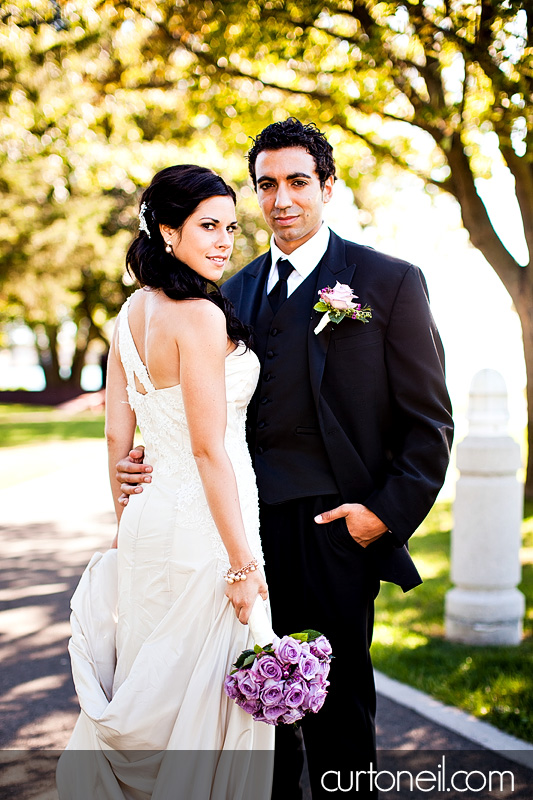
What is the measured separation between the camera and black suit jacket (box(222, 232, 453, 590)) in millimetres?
2852

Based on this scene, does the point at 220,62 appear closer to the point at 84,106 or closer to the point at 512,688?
the point at 84,106

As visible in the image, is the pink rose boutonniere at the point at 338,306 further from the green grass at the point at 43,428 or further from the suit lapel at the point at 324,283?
the green grass at the point at 43,428

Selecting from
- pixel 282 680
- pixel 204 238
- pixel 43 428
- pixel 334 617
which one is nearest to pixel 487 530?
pixel 334 617

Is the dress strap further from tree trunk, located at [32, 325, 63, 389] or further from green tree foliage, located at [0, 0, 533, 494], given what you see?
tree trunk, located at [32, 325, 63, 389]

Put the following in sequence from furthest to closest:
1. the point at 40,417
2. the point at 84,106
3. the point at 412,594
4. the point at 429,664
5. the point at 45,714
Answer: the point at 40,417
the point at 84,106
the point at 412,594
the point at 429,664
the point at 45,714

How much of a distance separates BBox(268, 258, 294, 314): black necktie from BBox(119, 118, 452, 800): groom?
3.5 inches

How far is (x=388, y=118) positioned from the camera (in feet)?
29.1

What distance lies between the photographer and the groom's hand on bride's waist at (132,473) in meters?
2.84

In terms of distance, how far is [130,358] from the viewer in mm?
2771

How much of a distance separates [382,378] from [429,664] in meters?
2.79

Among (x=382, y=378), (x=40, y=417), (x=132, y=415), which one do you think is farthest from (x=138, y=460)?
(x=40, y=417)

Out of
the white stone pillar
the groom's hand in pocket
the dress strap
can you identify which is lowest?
the white stone pillar

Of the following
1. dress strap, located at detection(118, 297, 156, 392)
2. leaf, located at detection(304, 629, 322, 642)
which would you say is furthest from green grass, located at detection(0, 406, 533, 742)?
dress strap, located at detection(118, 297, 156, 392)

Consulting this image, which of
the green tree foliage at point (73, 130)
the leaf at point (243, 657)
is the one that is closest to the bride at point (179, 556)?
the leaf at point (243, 657)
